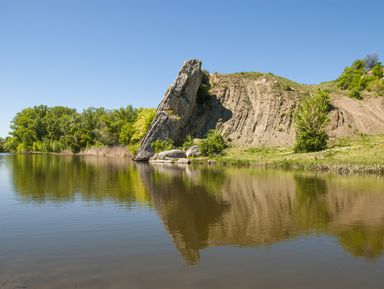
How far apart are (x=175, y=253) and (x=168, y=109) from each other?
229 ft

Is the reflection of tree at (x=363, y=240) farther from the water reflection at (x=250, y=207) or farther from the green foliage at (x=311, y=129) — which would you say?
the green foliage at (x=311, y=129)

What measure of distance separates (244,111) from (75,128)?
5526 centimetres

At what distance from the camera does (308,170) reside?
48.5m

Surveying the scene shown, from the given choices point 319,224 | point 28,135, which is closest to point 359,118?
point 319,224

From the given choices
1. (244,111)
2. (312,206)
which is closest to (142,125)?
(244,111)

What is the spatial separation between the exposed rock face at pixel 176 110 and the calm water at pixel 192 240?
51.8 metres

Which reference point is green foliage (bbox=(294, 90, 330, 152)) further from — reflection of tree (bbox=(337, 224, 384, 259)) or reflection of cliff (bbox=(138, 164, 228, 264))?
reflection of tree (bbox=(337, 224, 384, 259))

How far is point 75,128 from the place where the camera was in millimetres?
116188

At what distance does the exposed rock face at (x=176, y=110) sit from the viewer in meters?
79.9

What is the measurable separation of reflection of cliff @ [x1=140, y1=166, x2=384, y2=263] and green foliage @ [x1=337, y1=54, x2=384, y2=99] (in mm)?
67267

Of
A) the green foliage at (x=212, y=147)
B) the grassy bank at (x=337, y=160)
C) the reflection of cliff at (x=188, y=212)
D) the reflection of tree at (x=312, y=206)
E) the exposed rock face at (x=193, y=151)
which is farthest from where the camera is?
the exposed rock face at (x=193, y=151)

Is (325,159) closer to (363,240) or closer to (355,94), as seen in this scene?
(363,240)

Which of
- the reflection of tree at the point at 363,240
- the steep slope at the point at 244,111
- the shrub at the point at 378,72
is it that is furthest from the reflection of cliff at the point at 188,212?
the shrub at the point at 378,72

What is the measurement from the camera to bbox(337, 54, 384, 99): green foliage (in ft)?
302
